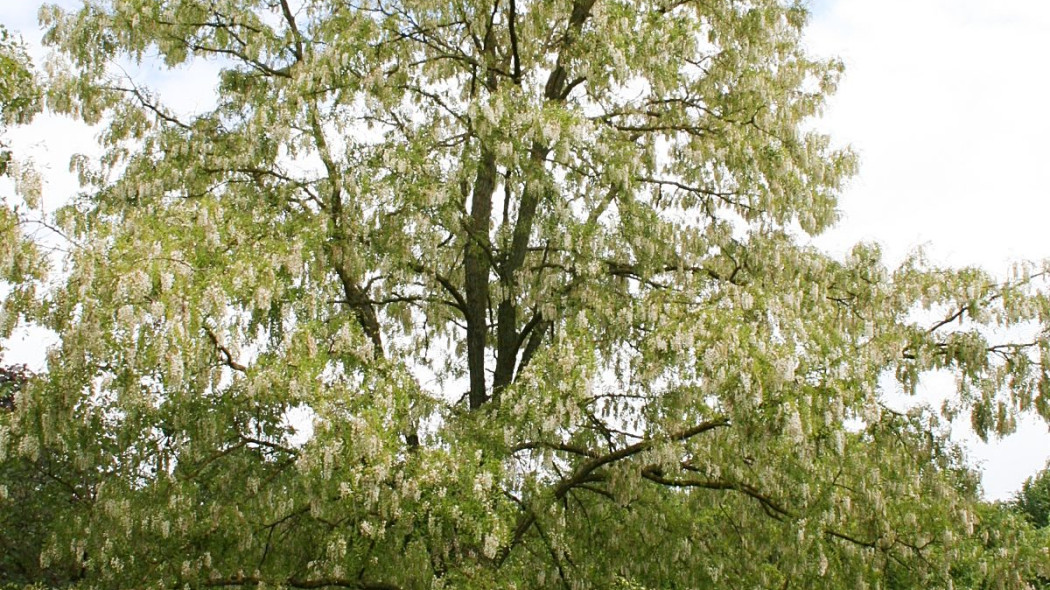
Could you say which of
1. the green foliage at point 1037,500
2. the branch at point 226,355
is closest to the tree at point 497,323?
the branch at point 226,355

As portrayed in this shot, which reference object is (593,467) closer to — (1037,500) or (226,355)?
(226,355)

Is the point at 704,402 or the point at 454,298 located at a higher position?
the point at 454,298

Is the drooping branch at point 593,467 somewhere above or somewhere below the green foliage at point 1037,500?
below

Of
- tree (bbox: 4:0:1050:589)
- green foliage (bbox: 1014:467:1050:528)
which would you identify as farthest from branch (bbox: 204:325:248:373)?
green foliage (bbox: 1014:467:1050:528)

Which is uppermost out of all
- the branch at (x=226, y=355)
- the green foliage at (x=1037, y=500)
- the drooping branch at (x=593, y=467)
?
the green foliage at (x=1037, y=500)

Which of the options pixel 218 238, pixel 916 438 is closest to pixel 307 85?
pixel 218 238

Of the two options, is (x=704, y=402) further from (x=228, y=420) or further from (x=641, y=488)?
(x=228, y=420)

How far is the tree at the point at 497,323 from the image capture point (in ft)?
26.8

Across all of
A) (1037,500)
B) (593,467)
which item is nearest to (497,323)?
(593,467)

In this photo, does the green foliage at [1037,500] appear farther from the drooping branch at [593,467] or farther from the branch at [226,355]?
the branch at [226,355]

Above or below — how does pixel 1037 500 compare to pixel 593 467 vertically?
above

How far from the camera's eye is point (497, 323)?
40.4 ft

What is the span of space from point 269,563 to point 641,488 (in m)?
3.68

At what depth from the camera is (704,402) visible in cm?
941
